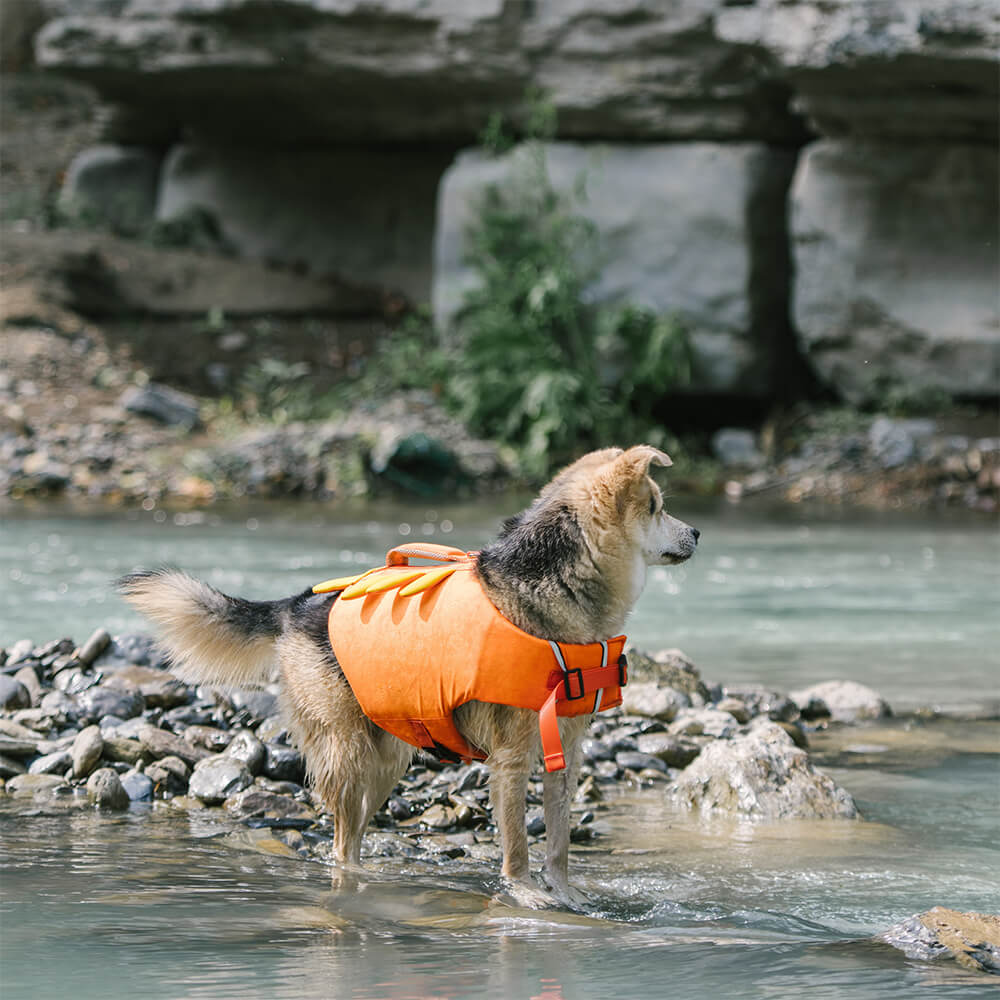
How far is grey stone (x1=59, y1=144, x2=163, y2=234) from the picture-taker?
2189cm

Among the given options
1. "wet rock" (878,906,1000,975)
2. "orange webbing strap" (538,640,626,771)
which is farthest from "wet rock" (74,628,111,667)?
"wet rock" (878,906,1000,975)

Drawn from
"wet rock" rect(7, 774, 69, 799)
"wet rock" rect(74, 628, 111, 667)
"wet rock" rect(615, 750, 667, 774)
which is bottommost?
"wet rock" rect(615, 750, 667, 774)

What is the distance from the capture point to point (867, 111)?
15758 millimetres

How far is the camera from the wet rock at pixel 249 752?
571 cm

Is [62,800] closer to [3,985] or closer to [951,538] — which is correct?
[3,985]

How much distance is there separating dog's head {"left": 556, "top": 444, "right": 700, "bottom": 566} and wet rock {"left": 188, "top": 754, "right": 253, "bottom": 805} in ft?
6.71

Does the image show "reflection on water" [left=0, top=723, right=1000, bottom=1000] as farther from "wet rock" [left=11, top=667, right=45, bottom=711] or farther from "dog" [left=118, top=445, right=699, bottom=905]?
"wet rock" [left=11, top=667, right=45, bottom=711]

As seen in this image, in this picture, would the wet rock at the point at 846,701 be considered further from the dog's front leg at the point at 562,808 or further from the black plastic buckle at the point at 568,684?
the black plastic buckle at the point at 568,684

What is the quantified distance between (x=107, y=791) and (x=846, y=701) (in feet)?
12.7

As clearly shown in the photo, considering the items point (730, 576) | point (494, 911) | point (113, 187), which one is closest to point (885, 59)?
point (730, 576)

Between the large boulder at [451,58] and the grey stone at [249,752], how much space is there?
12.3m

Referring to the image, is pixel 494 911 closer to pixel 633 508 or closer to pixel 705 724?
pixel 633 508

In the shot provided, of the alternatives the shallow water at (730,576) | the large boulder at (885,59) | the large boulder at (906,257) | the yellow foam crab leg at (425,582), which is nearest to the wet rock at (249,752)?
the yellow foam crab leg at (425,582)

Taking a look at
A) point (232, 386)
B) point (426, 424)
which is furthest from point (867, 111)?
point (232, 386)
